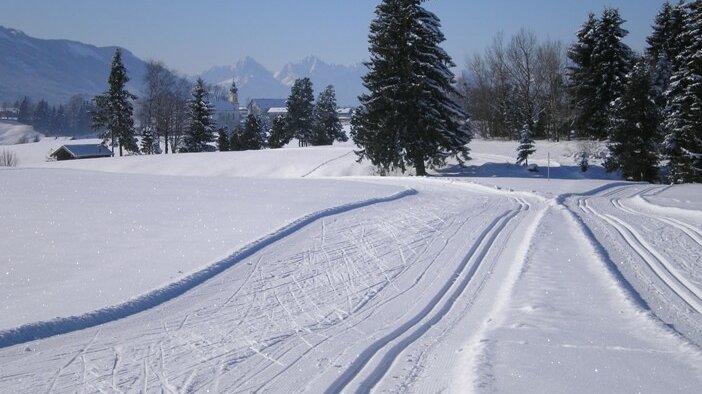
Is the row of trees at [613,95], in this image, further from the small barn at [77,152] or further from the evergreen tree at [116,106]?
the small barn at [77,152]

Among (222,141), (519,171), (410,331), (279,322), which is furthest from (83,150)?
(410,331)

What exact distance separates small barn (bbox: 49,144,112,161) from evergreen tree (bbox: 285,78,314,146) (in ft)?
70.3

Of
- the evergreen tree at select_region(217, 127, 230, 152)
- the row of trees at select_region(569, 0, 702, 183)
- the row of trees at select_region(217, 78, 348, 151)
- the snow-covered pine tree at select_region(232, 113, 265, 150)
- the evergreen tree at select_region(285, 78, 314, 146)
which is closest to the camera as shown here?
the row of trees at select_region(569, 0, 702, 183)

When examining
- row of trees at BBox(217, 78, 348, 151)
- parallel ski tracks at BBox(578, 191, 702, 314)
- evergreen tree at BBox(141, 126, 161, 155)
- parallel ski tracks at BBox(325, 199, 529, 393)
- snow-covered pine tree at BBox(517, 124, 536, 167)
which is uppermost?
row of trees at BBox(217, 78, 348, 151)

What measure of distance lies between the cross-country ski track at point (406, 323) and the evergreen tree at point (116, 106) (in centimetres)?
4634

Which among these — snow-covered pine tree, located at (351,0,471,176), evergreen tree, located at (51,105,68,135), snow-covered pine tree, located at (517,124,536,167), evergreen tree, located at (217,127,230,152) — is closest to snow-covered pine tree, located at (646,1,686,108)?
snow-covered pine tree, located at (517,124,536,167)

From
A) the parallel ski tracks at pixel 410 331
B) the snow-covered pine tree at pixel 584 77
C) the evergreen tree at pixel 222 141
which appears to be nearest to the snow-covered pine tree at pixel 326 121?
the evergreen tree at pixel 222 141

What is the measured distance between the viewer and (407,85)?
30.1 meters

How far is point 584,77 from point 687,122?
51.6ft

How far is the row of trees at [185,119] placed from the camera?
52094 mm

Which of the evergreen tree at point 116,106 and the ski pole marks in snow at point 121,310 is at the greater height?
the evergreen tree at point 116,106

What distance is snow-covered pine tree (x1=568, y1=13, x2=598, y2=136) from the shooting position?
45.2 m

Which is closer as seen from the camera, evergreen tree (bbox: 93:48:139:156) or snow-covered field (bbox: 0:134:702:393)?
snow-covered field (bbox: 0:134:702:393)

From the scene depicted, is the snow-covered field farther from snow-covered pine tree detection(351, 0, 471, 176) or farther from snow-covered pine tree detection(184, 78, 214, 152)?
snow-covered pine tree detection(184, 78, 214, 152)
